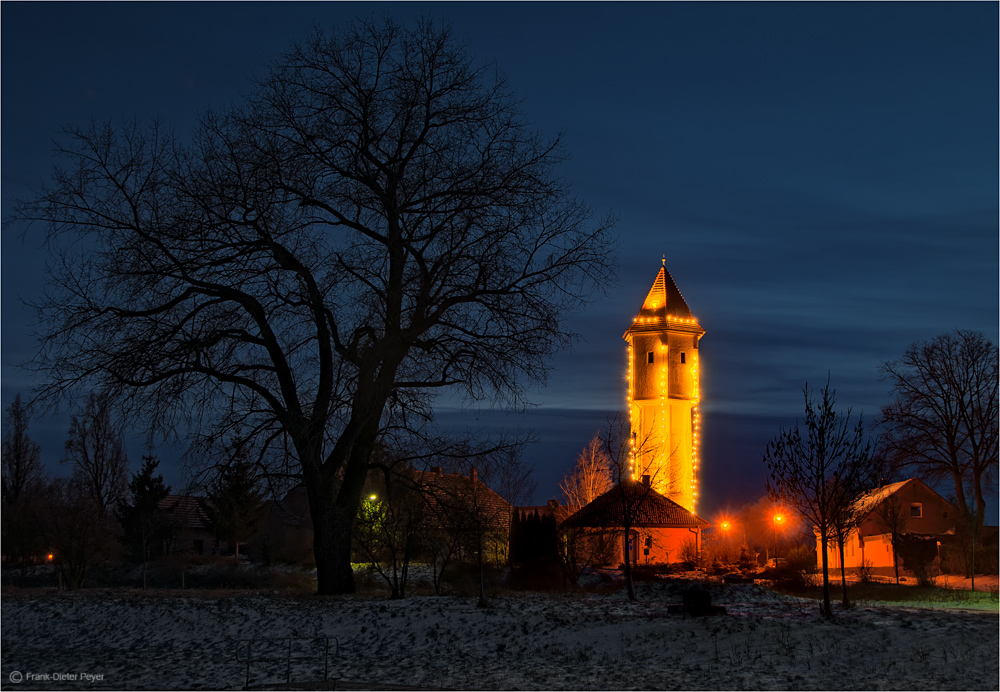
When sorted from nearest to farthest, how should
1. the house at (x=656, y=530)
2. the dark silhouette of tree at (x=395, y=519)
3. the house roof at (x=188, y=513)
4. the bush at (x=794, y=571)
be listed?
the dark silhouette of tree at (x=395, y=519) → the bush at (x=794, y=571) → the house at (x=656, y=530) → the house roof at (x=188, y=513)

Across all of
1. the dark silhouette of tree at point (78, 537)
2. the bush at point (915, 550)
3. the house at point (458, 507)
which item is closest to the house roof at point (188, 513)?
the dark silhouette of tree at point (78, 537)

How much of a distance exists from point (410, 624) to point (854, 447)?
1054cm

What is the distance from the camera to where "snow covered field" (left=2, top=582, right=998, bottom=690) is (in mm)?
15953

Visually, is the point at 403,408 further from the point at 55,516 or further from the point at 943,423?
the point at 943,423

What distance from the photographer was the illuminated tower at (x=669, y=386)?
67438mm

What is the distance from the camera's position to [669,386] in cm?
6906

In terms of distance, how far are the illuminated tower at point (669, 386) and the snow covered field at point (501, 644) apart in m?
44.5

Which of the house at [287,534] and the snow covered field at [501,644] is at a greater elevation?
the house at [287,534]

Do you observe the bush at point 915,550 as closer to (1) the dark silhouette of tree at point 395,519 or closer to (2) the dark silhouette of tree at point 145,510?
(1) the dark silhouette of tree at point 395,519

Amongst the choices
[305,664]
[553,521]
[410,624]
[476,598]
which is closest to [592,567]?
[553,521]

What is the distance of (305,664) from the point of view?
1788 cm

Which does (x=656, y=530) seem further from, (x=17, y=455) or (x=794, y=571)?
(x=17, y=455)

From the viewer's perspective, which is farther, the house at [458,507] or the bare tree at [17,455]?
the bare tree at [17,455]

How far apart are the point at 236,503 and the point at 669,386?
3581 cm
